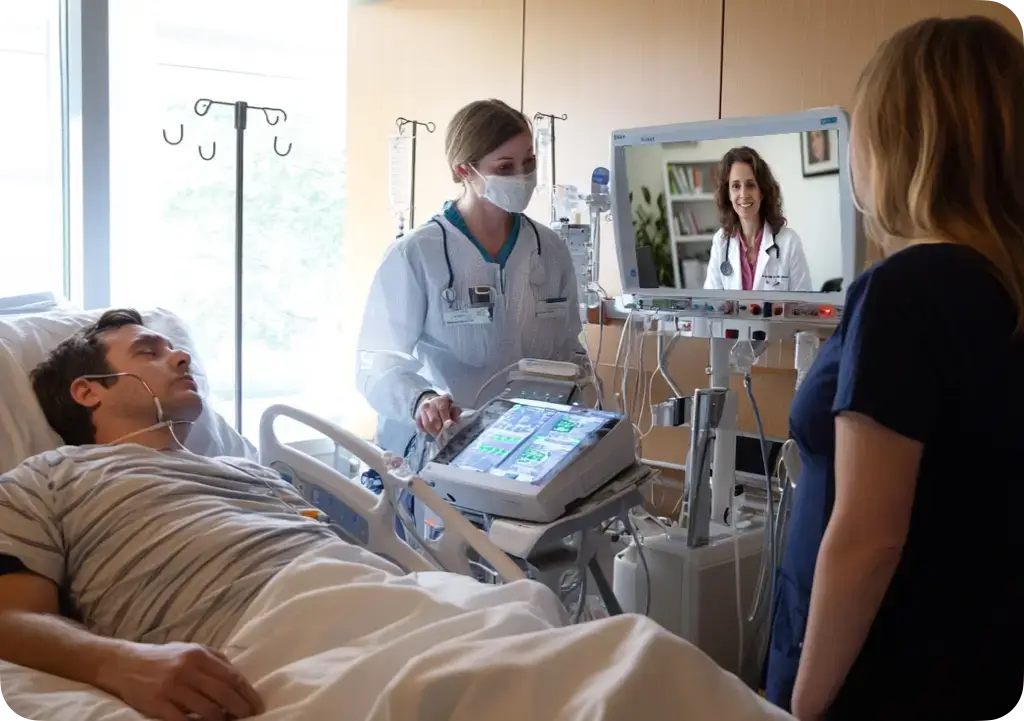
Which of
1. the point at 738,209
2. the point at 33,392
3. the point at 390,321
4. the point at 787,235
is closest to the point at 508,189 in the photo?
the point at 390,321

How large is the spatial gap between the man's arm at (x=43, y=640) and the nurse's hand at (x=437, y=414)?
87 cm

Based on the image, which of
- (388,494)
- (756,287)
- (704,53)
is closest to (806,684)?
(388,494)

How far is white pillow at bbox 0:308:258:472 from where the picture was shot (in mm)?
1847

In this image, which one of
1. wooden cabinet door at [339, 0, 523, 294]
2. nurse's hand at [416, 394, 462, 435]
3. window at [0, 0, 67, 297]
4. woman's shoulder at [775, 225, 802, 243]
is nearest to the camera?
nurse's hand at [416, 394, 462, 435]

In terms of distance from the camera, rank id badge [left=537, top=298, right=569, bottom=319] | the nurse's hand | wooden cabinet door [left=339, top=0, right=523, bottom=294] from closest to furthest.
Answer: the nurse's hand < id badge [left=537, top=298, right=569, bottom=319] < wooden cabinet door [left=339, top=0, right=523, bottom=294]

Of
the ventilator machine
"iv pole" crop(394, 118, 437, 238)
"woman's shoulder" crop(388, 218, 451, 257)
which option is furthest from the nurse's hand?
"iv pole" crop(394, 118, 437, 238)

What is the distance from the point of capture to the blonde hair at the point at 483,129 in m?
2.40

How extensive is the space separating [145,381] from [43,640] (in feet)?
1.85

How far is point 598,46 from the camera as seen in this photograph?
3146 mm

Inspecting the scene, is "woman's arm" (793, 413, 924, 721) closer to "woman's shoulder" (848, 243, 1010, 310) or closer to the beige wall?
"woman's shoulder" (848, 243, 1010, 310)

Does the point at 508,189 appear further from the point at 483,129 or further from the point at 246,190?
the point at 246,190

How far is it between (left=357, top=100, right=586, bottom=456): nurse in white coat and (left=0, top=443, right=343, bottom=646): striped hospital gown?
77cm

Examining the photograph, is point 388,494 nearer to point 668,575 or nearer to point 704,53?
point 668,575

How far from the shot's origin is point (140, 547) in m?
1.51
